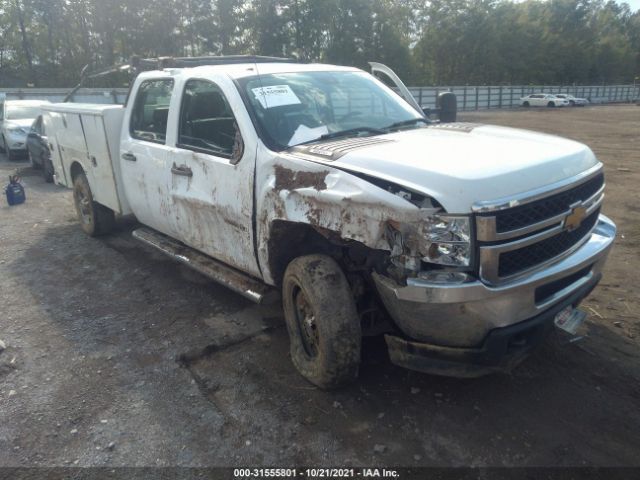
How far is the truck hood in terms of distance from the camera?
252 centimetres

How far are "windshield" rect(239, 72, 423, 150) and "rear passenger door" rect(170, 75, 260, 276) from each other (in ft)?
0.51

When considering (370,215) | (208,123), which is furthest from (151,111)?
(370,215)

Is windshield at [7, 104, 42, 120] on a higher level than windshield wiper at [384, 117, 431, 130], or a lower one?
lower

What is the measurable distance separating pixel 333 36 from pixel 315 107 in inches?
1943

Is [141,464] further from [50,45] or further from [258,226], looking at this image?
[50,45]

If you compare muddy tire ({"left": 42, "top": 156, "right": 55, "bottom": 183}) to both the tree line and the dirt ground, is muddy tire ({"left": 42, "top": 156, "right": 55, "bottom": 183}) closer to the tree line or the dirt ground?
the dirt ground

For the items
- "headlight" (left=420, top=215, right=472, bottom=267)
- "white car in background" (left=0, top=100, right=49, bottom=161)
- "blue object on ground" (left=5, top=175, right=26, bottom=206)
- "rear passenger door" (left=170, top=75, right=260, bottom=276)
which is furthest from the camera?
"white car in background" (left=0, top=100, right=49, bottom=161)

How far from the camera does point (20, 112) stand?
576 inches

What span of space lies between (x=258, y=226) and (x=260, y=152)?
502 millimetres

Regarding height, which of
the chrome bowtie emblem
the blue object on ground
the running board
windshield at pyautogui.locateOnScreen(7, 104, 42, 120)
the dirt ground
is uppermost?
windshield at pyautogui.locateOnScreen(7, 104, 42, 120)

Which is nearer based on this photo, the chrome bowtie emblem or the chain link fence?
the chrome bowtie emblem

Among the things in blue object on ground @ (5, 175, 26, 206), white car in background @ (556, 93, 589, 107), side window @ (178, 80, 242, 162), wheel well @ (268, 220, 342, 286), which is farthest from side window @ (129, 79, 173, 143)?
white car in background @ (556, 93, 589, 107)

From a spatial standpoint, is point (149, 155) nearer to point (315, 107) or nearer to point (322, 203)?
point (315, 107)

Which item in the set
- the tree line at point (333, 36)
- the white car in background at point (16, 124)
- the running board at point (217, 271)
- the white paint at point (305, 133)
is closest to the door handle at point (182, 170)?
the running board at point (217, 271)
